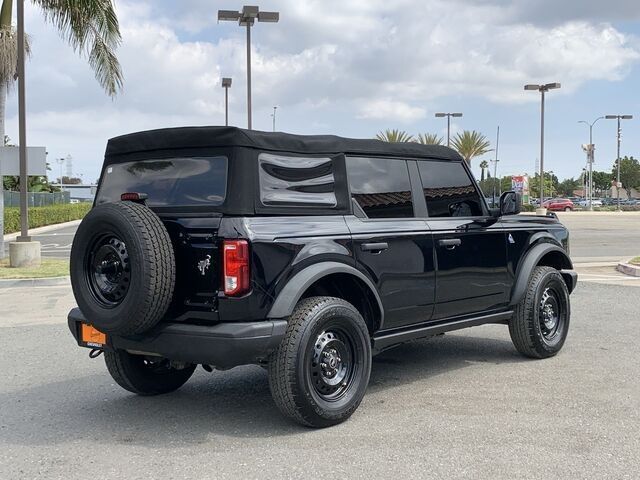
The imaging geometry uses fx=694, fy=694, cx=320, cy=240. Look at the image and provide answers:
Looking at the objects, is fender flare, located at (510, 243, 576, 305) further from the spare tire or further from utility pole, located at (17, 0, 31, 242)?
utility pole, located at (17, 0, 31, 242)

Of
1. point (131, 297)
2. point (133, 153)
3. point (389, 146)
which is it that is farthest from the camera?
point (389, 146)

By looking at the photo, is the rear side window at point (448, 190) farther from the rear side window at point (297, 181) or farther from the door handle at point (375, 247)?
the rear side window at point (297, 181)

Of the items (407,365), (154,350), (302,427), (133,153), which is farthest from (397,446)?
(133,153)

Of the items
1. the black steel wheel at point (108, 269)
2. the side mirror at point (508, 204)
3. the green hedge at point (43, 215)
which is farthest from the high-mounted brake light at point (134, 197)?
the green hedge at point (43, 215)

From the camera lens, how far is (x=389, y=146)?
17.8 ft

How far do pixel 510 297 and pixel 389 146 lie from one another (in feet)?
5.95

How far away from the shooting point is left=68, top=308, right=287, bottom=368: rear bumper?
4109 mm

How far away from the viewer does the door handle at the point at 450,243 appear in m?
5.40

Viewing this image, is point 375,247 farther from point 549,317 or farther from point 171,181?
point 549,317

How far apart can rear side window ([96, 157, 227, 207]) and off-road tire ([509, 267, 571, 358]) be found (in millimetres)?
3134

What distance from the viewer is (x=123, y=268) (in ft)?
14.2

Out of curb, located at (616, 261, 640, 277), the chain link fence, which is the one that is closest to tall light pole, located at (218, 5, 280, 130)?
curb, located at (616, 261, 640, 277)

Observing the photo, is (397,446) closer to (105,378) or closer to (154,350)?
(154,350)

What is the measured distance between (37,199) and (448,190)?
34.6 meters
